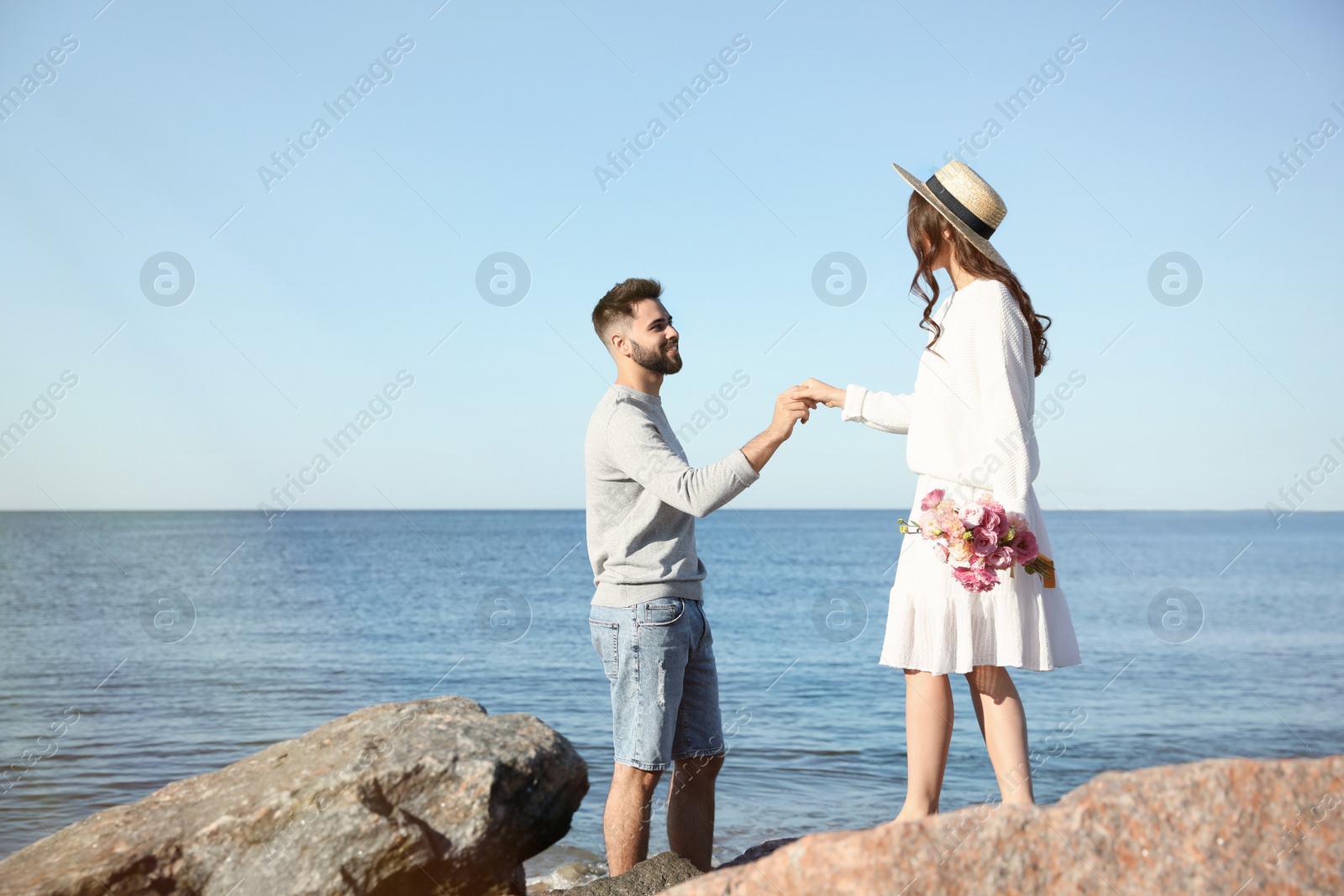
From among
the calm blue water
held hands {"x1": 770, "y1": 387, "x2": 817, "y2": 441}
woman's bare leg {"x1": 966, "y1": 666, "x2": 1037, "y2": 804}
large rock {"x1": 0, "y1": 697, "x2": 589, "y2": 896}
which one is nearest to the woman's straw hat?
held hands {"x1": 770, "y1": 387, "x2": 817, "y2": 441}

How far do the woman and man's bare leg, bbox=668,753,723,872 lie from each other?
1.10 m

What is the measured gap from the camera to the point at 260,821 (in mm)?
3137

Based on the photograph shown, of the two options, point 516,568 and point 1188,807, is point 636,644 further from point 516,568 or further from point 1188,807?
point 516,568

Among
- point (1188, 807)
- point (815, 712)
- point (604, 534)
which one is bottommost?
point (815, 712)

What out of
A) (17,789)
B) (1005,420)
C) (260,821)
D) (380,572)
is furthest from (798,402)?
(380,572)

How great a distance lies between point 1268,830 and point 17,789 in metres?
9.40

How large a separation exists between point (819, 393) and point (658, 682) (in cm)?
138

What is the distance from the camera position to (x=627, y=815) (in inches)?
155

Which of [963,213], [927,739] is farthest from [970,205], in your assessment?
[927,739]

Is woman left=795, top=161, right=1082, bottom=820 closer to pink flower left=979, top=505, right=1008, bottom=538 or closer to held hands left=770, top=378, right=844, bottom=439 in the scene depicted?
pink flower left=979, top=505, right=1008, bottom=538

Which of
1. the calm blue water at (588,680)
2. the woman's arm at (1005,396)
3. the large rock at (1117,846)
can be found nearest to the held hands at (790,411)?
the woman's arm at (1005,396)

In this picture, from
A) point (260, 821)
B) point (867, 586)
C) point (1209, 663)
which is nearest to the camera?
point (260, 821)

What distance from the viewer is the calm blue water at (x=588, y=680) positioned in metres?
8.75

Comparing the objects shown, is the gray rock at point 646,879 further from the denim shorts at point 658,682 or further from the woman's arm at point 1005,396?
the woman's arm at point 1005,396
